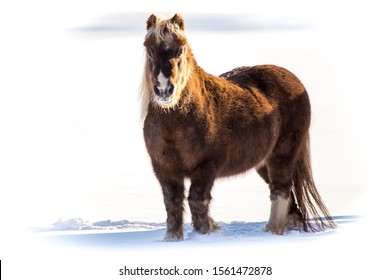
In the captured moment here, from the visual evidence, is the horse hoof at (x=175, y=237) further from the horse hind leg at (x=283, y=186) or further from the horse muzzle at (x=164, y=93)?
the horse muzzle at (x=164, y=93)

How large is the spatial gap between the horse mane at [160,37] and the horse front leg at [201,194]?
0.79 meters

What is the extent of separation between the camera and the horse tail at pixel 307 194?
10.5 metres

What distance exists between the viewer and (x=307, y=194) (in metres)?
10.6

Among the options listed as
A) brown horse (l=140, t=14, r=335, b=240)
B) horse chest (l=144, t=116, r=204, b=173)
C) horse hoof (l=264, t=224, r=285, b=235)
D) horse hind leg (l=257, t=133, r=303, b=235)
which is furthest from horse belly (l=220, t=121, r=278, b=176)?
horse hoof (l=264, t=224, r=285, b=235)

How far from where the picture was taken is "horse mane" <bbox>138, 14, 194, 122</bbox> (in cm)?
894

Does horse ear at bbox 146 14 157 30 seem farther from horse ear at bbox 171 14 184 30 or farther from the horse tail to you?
the horse tail

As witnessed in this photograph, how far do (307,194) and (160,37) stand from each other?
278 centimetres

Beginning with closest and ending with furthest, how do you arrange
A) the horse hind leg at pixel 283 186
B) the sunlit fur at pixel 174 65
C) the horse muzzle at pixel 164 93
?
the horse muzzle at pixel 164 93 < the sunlit fur at pixel 174 65 < the horse hind leg at pixel 283 186

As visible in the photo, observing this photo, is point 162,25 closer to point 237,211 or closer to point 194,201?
point 194,201

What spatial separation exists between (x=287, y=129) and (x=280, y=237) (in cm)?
123

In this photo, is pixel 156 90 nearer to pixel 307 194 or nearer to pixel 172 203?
pixel 172 203

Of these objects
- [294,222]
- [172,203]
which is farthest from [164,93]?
[294,222]

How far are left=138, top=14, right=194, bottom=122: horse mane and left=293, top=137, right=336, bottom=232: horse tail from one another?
2.04 m

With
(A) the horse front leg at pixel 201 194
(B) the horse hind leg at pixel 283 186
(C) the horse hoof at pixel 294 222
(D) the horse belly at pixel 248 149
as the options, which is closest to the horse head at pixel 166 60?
(A) the horse front leg at pixel 201 194
